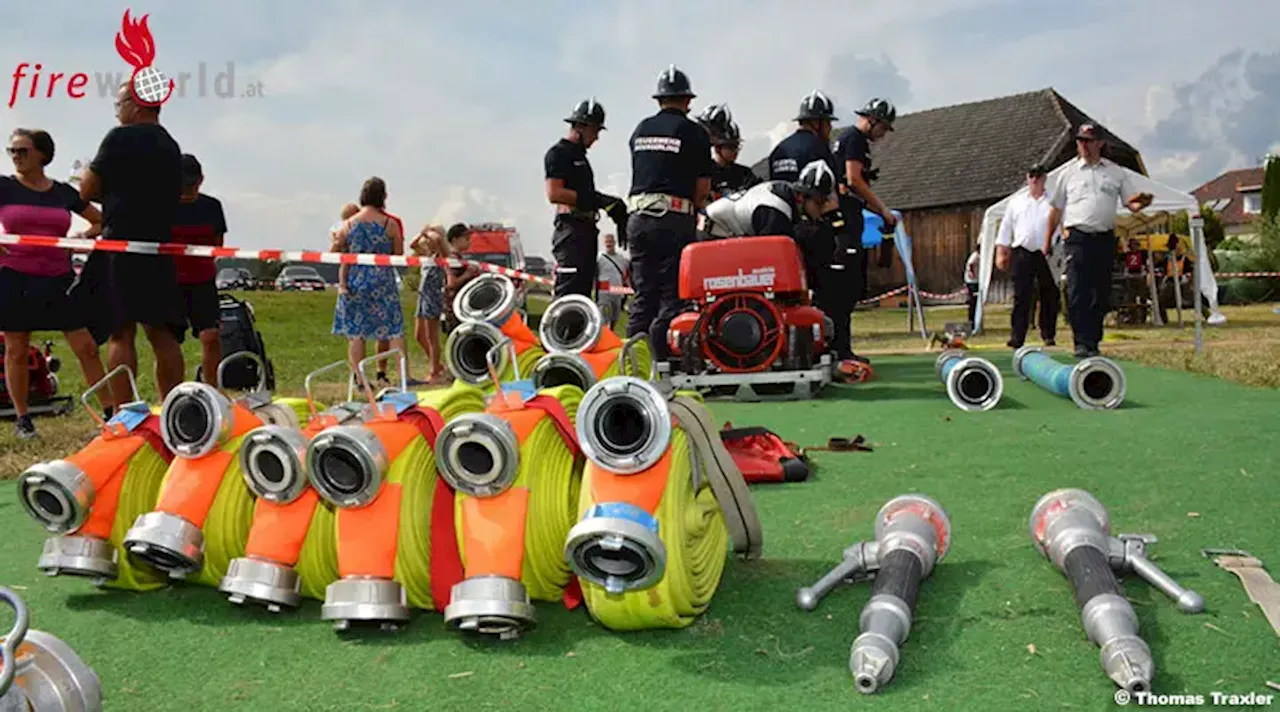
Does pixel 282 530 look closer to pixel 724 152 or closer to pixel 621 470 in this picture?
pixel 621 470

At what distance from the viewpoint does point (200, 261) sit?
6.32 metres

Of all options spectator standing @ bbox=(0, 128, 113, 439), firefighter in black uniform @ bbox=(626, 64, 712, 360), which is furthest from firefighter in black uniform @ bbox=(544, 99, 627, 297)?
spectator standing @ bbox=(0, 128, 113, 439)

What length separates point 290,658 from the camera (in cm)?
252

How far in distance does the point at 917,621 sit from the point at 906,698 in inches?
17.2

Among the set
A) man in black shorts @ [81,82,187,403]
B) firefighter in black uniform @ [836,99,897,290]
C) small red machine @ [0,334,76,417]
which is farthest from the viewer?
firefighter in black uniform @ [836,99,897,290]

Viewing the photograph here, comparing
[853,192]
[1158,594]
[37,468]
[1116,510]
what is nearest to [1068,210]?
[853,192]

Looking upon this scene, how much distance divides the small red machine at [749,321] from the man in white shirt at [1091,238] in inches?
93.5

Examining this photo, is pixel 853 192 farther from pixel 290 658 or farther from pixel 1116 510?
pixel 290 658

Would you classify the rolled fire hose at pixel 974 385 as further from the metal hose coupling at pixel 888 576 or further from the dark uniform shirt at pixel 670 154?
the metal hose coupling at pixel 888 576

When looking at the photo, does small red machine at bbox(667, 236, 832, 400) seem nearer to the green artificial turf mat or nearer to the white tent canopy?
the green artificial turf mat

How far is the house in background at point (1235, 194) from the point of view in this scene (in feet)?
253

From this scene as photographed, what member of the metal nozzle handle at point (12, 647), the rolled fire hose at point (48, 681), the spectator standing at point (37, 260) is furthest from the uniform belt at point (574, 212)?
the metal nozzle handle at point (12, 647)

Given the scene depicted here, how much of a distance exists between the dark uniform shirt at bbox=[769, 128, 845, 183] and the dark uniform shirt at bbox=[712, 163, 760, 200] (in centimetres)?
65

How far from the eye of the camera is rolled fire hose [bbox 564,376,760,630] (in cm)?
235
